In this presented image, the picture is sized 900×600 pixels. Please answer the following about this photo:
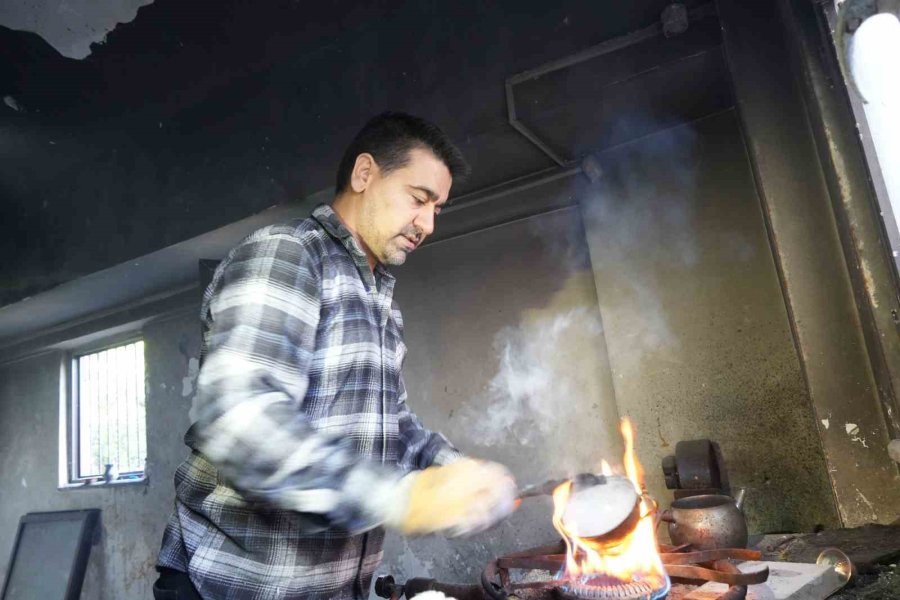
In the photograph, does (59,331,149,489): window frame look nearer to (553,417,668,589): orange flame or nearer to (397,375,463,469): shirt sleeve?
(397,375,463,469): shirt sleeve

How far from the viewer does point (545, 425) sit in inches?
131

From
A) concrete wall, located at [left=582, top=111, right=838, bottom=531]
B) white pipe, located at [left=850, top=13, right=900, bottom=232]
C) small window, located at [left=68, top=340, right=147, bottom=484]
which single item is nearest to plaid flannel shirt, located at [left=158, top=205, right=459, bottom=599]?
white pipe, located at [left=850, top=13, right=900, bottom=232]

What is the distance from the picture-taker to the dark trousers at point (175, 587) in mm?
1437

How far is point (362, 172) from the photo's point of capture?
1964 millimetres

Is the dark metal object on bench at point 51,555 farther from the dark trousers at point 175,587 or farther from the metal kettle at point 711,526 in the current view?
the metal kettle at point 711,526

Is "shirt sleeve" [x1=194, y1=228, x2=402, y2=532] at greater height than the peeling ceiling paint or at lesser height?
lesser

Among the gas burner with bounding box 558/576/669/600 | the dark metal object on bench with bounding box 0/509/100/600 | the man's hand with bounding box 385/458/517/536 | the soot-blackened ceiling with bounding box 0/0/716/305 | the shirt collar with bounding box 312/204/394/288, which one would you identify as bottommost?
the dark metal object on bench with bounding box 0/509/100/600

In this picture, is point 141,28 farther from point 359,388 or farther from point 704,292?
point 704,292

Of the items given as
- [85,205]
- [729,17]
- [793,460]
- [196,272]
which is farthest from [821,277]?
[85,205]

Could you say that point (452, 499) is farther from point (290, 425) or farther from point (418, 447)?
point (418, 447)

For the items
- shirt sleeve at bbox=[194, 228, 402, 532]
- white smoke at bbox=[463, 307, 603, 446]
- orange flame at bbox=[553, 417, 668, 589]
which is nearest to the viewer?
shirt sleeve at bbox=[194, 228, 402, 532]

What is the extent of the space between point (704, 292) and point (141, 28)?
3.34 metres

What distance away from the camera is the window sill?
5.46m

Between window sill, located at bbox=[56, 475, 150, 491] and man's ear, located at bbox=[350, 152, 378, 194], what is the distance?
479 centimetres
